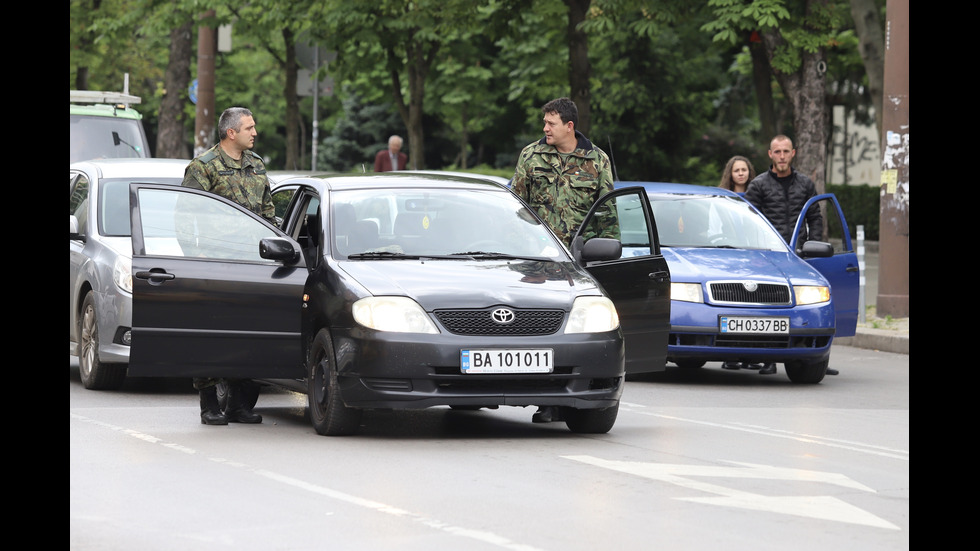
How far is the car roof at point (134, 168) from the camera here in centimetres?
1284

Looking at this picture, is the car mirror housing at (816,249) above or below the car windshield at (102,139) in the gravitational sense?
below

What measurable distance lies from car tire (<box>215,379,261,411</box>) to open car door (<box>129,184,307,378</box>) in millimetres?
593

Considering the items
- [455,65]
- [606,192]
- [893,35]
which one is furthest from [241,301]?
[455,65]

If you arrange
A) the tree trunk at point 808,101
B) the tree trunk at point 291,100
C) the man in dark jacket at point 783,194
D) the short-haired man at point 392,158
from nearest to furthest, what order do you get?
the man in dark jacket at point 783,194
the tree trunk at point 808,101
the short-haired man at point 392,158
the tree trunk at point 291,100

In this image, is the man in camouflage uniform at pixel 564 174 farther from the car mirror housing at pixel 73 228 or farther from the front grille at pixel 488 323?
the car mirror housing at pixel 73 228

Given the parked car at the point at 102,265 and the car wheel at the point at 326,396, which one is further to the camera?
the parked car at the point at 102,265

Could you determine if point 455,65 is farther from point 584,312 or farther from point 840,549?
point 840,549

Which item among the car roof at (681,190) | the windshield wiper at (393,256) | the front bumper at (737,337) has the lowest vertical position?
the front bumper at (737,337)

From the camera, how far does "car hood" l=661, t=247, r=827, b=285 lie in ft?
42.0

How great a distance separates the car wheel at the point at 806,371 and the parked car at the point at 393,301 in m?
3.14

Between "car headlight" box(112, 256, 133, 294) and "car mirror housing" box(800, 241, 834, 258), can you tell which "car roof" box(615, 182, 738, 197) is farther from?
"car headlight" box(112, 256, 133, 294)

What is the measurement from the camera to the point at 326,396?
9.12 meters

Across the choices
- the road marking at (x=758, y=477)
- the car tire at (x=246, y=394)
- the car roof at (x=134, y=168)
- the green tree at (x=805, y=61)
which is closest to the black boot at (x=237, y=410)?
the car tire at (x=246, y=394)

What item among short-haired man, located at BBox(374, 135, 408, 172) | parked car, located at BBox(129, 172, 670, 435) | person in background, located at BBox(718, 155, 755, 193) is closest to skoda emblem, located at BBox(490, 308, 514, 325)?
parked car, located at BBox(129, 172, 670, 435)
